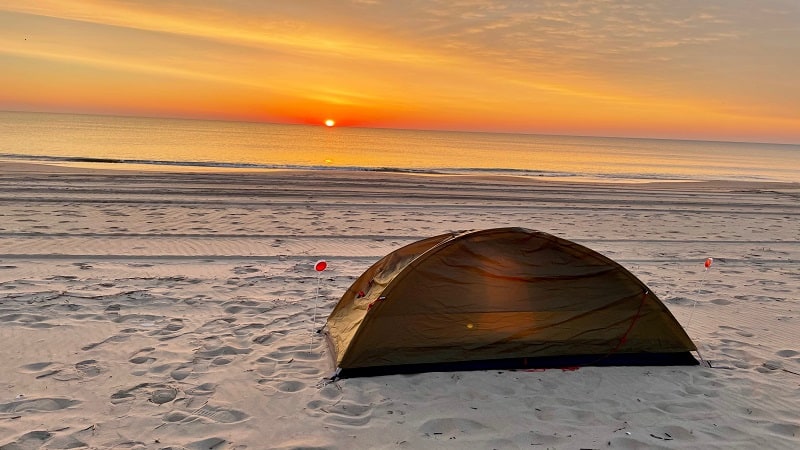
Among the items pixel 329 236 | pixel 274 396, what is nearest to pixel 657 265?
pixel 329 236

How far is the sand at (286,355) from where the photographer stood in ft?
15.4

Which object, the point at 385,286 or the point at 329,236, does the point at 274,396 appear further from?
the point at 329,236

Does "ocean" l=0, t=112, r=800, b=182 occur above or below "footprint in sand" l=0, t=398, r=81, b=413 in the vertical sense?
above

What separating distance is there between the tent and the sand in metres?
0.23

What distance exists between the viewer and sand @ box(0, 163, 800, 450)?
4691 mm

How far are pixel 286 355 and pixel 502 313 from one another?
8.40 feet

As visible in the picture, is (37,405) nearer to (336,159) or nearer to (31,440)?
(31,440)

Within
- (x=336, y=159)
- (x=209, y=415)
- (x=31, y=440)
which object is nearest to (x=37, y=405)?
(x=31, y=440)

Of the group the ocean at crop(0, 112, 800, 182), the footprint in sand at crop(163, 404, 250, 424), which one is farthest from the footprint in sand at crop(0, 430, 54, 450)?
the ocean at crop(0, 112, 800, 182)

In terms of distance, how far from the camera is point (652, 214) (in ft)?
61.8

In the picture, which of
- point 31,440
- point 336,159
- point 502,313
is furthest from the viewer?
point 336,159

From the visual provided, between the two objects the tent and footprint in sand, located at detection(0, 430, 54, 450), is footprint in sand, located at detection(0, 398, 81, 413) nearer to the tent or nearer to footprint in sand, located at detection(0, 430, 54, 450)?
footprint in sand, located at detection(0, 430, 54, 450)

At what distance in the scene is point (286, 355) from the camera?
6129 millimetres

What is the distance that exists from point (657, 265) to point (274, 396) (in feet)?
30.0
